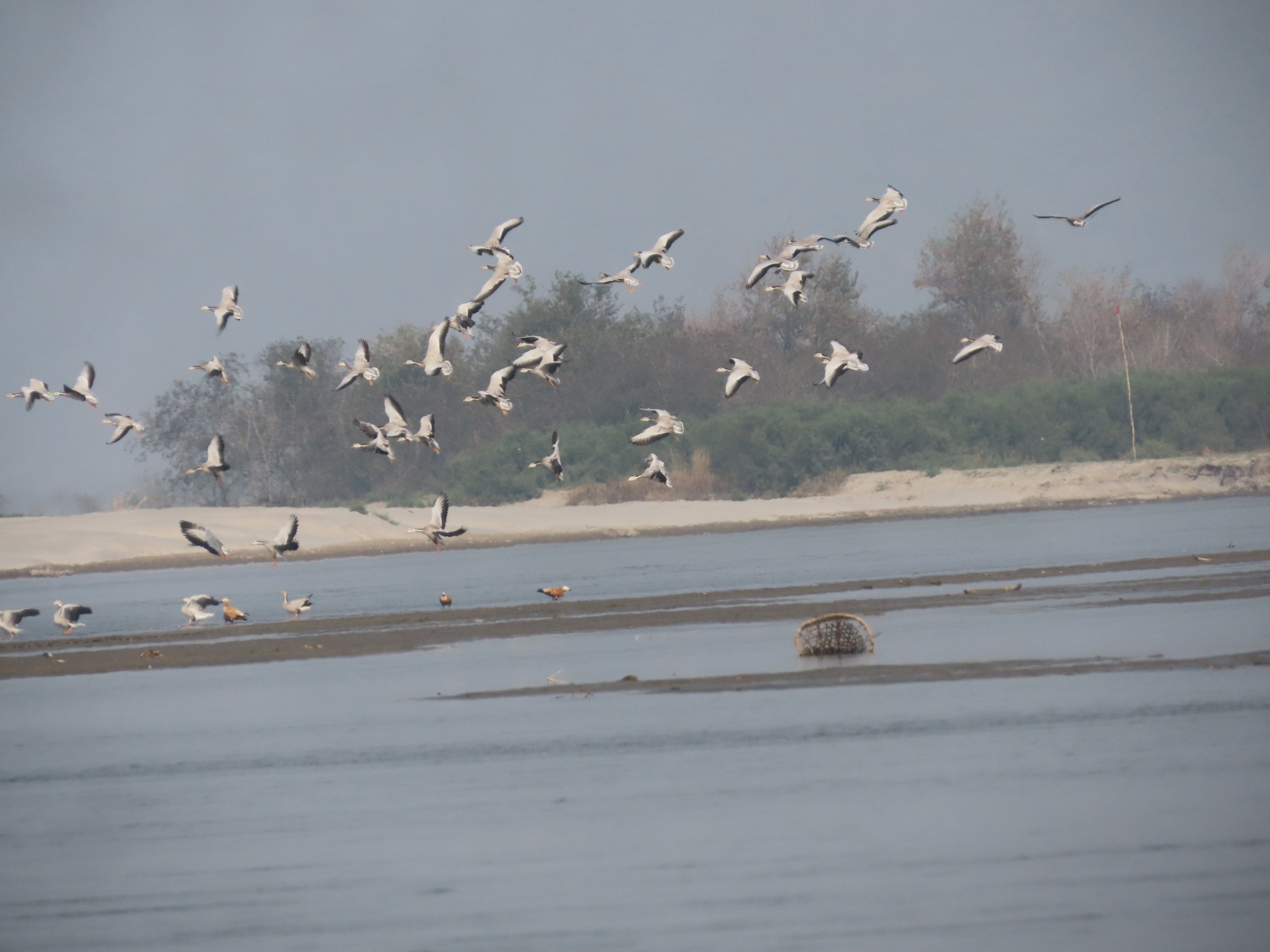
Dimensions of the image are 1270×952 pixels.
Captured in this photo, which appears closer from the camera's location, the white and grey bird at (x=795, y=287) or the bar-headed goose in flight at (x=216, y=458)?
the bar-headed goose in flight at (x=216, y=458)

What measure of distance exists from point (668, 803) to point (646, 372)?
56475 mm

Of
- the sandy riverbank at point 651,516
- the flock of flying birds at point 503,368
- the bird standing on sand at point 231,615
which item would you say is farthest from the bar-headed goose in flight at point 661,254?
the sandy riverbank at point 651,516

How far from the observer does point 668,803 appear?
13.7m

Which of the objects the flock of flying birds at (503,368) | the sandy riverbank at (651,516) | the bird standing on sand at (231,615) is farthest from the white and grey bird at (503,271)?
the sandy riverbank at (651,516)

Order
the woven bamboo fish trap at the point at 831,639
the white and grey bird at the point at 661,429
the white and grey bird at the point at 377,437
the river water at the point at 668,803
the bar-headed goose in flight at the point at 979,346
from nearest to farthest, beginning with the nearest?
1. the river water at the point at 668,803
2. the woven bamboo fish trap at the point at 831,639
3. the white and grey bird at the point at 377,437
4. the bar-headed goose in flight at the point at 979,346
5. the white and grey bird at the point at 661,429

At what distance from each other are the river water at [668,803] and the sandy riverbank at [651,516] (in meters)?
27.6

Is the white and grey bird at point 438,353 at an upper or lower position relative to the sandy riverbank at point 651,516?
upper

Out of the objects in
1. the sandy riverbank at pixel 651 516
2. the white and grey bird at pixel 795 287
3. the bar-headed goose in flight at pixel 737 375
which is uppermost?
the white and grey bird at pixel 795 287

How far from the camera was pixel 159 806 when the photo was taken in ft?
50.9

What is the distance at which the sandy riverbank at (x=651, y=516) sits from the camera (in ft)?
167

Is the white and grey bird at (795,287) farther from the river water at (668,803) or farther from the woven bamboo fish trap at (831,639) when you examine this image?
the woven bamboo fish trap at (831,639)

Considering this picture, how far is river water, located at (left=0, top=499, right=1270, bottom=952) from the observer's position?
10523 mm

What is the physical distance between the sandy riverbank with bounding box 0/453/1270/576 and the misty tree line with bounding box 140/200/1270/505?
16.3ft

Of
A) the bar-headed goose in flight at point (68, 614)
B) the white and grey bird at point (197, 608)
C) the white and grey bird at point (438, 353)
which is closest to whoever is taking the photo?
the white and grey bird at point (438, 353)
